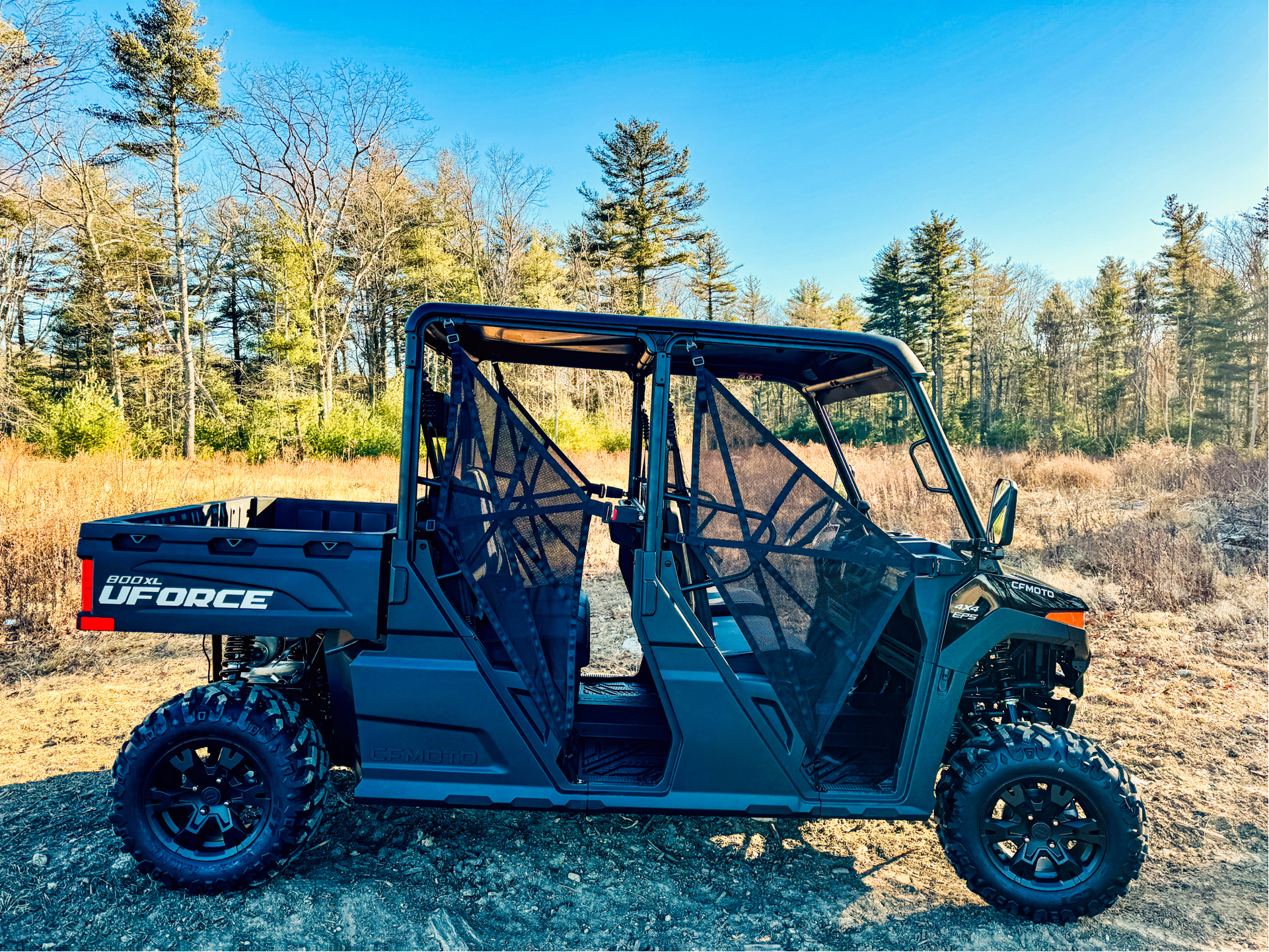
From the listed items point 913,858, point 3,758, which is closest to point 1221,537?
point 913,858

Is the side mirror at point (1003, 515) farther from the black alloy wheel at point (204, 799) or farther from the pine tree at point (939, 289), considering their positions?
the pine tree at point (939, 289)

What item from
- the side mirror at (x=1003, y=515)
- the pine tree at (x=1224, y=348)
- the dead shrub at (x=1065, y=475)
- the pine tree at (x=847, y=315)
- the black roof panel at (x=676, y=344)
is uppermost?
the pine tree at (x=847, y=315)

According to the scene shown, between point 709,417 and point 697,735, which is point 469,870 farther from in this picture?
point 709,417

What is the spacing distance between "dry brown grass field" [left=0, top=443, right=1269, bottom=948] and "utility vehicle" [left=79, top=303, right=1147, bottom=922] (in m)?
0.33

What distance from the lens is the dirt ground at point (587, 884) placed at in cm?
261

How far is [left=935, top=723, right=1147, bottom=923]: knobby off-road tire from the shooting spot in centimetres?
273

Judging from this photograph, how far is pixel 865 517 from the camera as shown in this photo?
2.89 meters

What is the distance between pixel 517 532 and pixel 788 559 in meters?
1.15

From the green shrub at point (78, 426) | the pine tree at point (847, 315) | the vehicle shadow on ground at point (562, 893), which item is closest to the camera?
the vehicle shadow on ground at point (562, 893)

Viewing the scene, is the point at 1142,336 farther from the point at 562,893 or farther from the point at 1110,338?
the point at 562,893

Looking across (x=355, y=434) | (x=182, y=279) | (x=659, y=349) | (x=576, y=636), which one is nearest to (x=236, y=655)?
(x=576, y=636)

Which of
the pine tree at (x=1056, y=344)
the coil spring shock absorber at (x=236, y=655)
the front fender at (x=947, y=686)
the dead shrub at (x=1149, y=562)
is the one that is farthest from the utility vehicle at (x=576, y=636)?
the pine tree at (x=1056, y=344)

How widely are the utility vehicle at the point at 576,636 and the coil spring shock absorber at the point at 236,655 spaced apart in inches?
18.6

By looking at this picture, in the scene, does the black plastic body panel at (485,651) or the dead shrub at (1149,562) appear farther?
the dead shrub at (1149,562)
